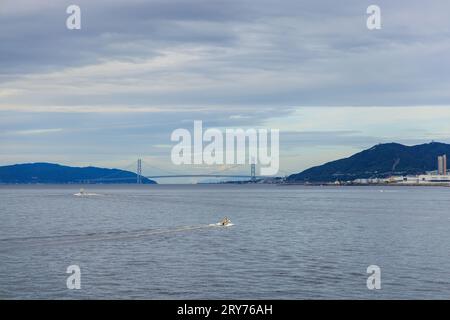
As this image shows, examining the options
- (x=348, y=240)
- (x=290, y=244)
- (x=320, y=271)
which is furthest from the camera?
(x=348, y=240)

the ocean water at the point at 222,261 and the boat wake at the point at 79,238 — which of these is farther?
the boat wake at the point at 79,238

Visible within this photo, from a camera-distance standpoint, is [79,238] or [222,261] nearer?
[222,261]

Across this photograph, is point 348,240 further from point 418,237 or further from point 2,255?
point 2,255

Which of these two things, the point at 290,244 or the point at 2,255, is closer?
the point at 2,255

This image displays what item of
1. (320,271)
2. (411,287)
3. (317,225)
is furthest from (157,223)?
(411,287)

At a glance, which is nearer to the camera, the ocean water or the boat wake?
the ocean water

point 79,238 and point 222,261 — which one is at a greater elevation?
point 79,238

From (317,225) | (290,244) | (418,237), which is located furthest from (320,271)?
(317,225)
